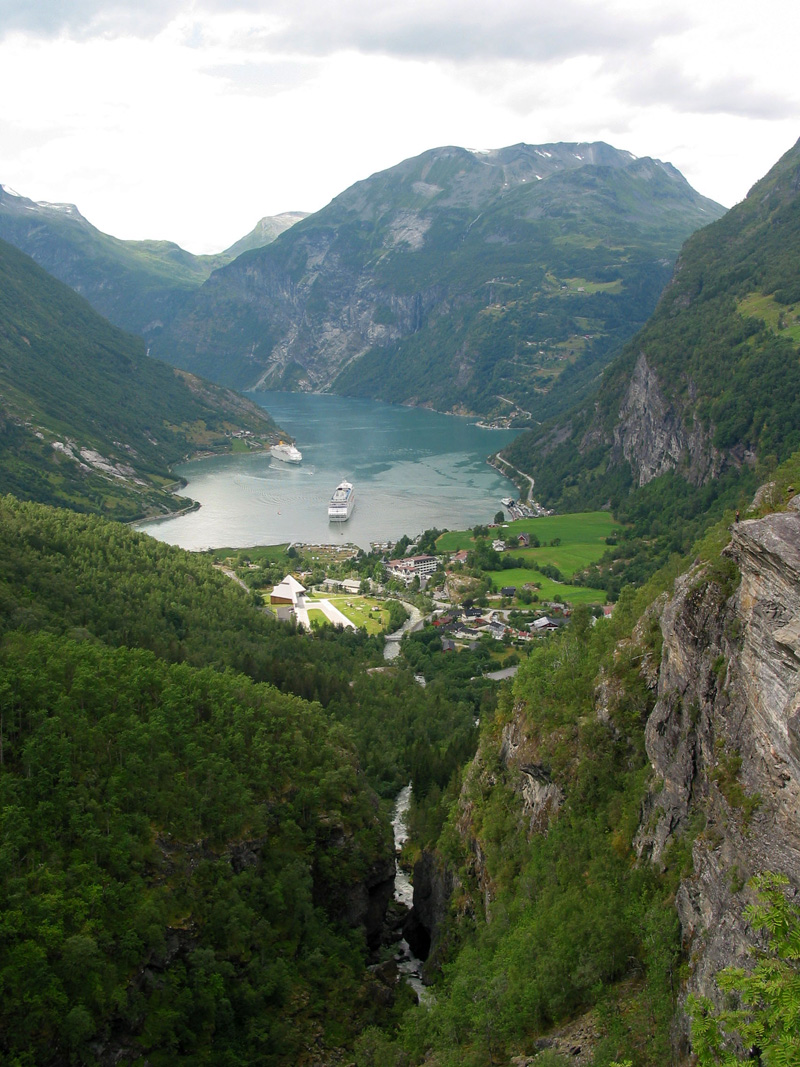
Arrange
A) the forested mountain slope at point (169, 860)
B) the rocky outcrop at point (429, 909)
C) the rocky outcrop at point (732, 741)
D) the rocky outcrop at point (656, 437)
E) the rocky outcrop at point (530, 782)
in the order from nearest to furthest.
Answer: the rocky outcrop at point (732, 741)
the forested mountain slope at point (169, 860)
the rocky outcrop at point (530, 782)
the rocky outcrop at point (429, 909)
the rocky outcrop at point (656, 437)

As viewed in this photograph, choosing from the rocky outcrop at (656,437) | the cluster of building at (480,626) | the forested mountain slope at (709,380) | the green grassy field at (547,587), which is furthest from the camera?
the rocky outcrop at (656,437)

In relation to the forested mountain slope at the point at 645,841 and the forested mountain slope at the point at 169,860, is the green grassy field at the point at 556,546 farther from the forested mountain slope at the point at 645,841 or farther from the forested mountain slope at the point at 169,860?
the forested mountain slope at the point at 645,841

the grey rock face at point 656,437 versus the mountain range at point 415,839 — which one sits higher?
the grey rock face at point 656,437

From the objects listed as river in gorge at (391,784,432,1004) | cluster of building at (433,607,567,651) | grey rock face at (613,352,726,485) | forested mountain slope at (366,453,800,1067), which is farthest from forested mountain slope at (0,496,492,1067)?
grey rock face at (613,352,726,485)

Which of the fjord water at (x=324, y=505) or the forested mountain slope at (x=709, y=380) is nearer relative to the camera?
the forested mountain slope at (x=709, y=380)

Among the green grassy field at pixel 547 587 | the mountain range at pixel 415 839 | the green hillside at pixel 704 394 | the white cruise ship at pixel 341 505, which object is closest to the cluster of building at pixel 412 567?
the green grassy field at pixel 547 587

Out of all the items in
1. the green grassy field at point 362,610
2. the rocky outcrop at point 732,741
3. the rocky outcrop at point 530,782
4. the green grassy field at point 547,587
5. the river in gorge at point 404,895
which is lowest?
the river in gorge at point 404,895

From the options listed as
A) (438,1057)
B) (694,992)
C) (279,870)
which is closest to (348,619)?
(279,870)

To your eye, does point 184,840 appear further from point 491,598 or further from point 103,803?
point 491,598
